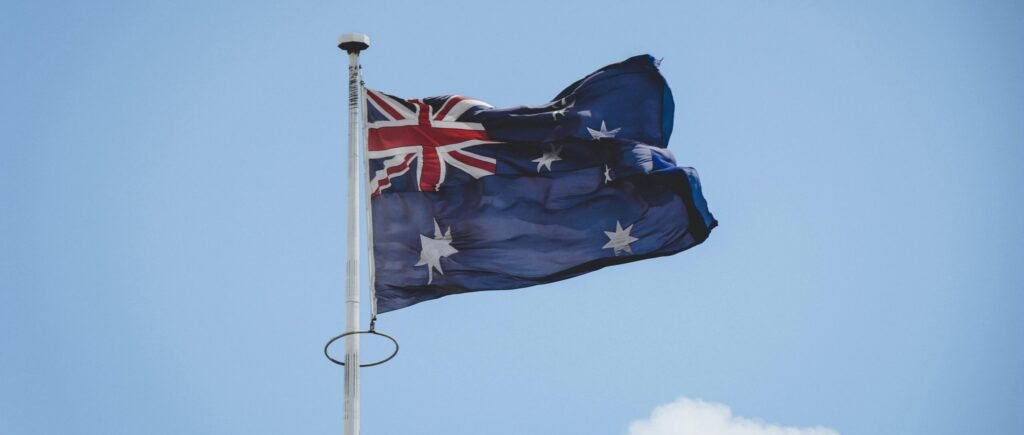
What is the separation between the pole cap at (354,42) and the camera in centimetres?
2402

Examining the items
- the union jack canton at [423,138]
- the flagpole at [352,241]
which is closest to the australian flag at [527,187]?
the union jack canton at [423,138]

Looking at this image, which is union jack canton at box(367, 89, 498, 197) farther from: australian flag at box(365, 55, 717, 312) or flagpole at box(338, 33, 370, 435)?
flagpole at box(338, 33, 370, 435)

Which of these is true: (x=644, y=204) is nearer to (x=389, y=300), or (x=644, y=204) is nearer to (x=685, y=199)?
(x=685, y=199)

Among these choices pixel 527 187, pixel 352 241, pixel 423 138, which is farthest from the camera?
pixel 527 187

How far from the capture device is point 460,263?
81.3 feet

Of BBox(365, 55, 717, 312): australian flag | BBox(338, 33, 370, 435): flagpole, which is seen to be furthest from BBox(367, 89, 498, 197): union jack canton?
BBox(338, 33, 370, 435): flagpole

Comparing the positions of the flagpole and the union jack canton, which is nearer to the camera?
the flagpole

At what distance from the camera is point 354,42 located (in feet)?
78.9

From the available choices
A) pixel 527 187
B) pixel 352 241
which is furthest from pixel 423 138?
pixel 352 241

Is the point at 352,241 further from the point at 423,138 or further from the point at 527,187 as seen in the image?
the point at 527,187

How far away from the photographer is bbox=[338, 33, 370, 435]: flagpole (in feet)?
70.7

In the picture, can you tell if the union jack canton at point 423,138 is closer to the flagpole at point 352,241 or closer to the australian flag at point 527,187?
the australian flag at point 527,187

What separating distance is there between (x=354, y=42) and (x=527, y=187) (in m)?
3.73

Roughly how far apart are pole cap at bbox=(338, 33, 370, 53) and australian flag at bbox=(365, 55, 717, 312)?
906 millimetres
